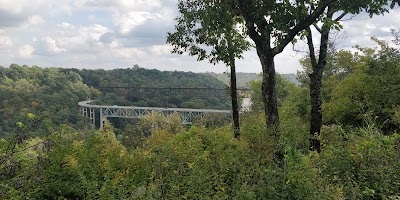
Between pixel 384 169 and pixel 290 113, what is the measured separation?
16873 millimetres

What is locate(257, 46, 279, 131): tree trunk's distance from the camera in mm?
7133

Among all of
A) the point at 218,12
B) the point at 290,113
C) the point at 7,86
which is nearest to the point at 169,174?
the point at 218,12

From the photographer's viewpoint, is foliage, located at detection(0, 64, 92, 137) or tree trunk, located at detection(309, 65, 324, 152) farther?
foliage, located at detection(0, 64, 92, 137)

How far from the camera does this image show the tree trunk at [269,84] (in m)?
7.13

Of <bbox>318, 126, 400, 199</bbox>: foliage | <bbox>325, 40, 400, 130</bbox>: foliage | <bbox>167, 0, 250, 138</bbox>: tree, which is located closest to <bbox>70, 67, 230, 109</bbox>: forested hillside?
<bbox>325, 40, 400, 130</bbox>: foliage

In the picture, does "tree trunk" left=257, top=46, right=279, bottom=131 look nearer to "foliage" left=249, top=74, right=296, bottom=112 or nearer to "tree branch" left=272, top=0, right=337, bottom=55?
"tree branch" left=272, top=0, right=337, bottom=55

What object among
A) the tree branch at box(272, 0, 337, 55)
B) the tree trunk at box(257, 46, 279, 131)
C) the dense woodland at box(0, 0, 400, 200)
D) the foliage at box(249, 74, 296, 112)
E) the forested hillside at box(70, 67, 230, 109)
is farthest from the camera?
the forested hillside at box(70, 67, 230, 109)

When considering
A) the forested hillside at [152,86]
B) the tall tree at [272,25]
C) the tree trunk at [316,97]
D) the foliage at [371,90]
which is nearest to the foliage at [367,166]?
the tall tree at [272,25]

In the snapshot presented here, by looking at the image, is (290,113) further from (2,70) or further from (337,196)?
(2,70)

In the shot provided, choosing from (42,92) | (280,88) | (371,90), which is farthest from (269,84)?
(42,92)

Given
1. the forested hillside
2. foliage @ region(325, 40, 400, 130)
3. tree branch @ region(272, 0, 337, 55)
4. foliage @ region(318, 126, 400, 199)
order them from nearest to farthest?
foliage @ region(318, 126, 400, 199), tree branch @ region(272, 0, 337, 55), foliage @ region(325, 40, 400, 130), the forested hillside

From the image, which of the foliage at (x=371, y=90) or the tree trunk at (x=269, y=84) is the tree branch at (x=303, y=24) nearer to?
the tree trunk at (x=269, y=84)

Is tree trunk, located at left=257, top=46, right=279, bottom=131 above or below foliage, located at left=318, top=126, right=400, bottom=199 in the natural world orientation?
above

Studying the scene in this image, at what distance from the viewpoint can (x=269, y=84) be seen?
283 inches
